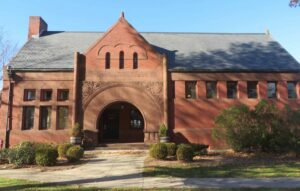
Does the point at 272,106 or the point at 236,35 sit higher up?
the point at 236,35

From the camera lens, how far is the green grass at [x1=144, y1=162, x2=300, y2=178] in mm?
13188

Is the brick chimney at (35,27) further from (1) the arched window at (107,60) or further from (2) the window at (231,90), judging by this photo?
(2) the window at (231,90)

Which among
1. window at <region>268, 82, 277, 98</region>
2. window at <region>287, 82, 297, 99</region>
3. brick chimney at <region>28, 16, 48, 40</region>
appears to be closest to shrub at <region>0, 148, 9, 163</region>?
brick chimney at <region>28, 16, 48, 40</region>

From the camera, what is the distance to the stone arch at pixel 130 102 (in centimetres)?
2414

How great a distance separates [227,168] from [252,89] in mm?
12771

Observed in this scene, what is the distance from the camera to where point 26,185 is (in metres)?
11.4

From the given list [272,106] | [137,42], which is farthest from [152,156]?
[137,42]

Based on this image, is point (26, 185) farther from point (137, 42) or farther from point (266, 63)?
point (266, 63)

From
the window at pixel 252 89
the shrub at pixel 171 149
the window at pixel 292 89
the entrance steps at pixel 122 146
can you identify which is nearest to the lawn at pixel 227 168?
the shrub at pixel 171 149

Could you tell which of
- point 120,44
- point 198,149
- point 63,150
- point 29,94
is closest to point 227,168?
point 198,149

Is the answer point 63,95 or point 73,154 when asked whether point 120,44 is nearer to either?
point 63,95

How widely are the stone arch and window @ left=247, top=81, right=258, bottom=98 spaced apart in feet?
24.9

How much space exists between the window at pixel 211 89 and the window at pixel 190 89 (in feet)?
3.52

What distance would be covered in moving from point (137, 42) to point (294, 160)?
14399mm
